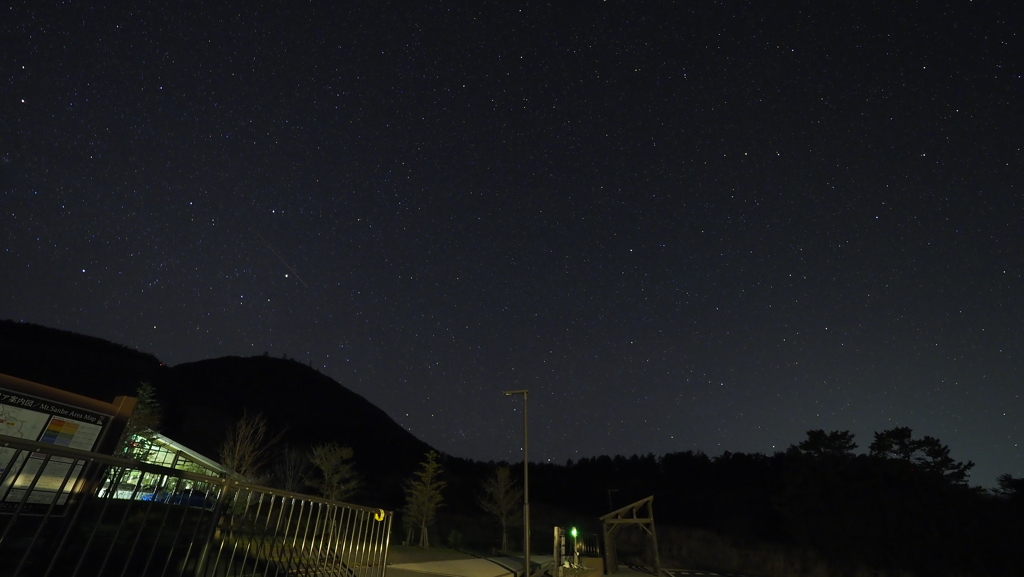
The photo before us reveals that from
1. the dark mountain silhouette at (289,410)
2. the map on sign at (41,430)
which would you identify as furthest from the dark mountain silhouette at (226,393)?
the map on sign at (41,430)

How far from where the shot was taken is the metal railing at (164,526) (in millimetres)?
3932

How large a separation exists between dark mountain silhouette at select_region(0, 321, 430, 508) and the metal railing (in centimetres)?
6145

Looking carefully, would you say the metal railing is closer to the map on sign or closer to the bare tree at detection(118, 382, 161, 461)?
the map on sign

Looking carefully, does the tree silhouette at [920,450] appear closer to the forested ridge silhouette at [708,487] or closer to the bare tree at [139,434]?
the forested ridge silhouette at [708,487]

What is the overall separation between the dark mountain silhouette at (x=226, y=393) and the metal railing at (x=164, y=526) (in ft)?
202

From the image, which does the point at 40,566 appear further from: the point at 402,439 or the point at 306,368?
the point at 306,368

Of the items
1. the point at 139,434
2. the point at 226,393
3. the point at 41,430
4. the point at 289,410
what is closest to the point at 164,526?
the point at 41,430

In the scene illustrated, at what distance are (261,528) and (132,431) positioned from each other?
26.7 m

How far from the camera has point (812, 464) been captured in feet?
141

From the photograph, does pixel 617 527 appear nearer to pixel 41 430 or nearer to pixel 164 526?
pixel 41 430

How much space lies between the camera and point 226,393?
124m

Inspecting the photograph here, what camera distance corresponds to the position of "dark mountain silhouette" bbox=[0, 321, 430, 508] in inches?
3494

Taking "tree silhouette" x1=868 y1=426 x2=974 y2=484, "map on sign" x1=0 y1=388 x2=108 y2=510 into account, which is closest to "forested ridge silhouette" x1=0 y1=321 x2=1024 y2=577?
"tree silhouette" x1=868 y1=426 x2=974 y2=484

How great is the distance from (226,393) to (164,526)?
137459 mm
